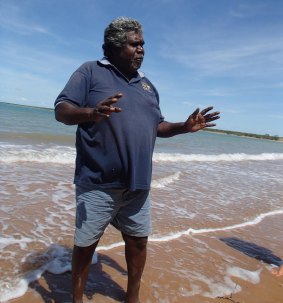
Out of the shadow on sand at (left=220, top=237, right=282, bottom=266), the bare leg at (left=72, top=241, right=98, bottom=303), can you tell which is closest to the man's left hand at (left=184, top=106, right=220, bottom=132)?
the bare leg at (left=72, top=241, right=98, bottom=303)

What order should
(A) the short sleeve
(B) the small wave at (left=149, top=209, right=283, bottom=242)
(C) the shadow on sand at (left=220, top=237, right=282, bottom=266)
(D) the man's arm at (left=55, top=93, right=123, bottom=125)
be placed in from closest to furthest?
(D) the man's arm at (left=55, top=93, right=123, bottom=125)
(A) the short sleeve
(C) the shadow on sand at (left=220, top=237, right=282, bottom=266)
(B) the small wave at (left=149, top=209, right=283, bottom=242)

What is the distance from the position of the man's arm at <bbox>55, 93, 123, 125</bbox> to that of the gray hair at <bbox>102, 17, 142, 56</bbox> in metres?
0.63

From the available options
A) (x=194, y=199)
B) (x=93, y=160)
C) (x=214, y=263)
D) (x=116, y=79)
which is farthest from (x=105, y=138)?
(x=194, y=199)

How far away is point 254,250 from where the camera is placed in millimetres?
5363

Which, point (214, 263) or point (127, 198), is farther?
point (214, 263)

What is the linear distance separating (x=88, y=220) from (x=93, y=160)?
1.52 ft

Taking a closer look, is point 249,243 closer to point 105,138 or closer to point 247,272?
point 247,272

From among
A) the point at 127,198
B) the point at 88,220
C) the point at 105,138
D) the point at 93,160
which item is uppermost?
the point at 105,138

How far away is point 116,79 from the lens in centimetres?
270

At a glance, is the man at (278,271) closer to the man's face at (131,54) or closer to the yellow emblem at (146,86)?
the yellow emblem at (146,86)

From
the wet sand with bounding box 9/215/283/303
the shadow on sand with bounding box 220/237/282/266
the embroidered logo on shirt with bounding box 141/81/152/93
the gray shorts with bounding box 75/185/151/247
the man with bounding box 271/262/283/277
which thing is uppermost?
the embroidered logo on shirt with bounding box 141/81/152/93

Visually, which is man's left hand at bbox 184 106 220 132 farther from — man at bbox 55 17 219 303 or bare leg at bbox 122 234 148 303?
bare leg at bbox 122 234 148 303

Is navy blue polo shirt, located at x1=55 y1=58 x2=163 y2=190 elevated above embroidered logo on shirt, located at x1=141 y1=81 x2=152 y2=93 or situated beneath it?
situated beneath

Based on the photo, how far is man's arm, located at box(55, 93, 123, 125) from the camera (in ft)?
7.47
